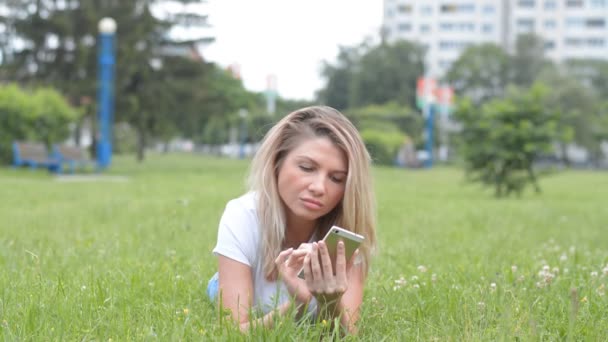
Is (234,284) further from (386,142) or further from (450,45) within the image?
(450,45)

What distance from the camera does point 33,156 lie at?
23.1 metres

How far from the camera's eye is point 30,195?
12.5m

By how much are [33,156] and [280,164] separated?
21763 mm

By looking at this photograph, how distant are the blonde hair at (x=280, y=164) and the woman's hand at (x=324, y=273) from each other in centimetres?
36

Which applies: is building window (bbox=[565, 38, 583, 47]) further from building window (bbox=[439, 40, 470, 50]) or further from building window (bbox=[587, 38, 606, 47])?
building window (bbox=[439, 40, 470, 50])

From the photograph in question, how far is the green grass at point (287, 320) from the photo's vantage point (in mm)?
2721

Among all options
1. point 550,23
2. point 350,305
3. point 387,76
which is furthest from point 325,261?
point 550,23

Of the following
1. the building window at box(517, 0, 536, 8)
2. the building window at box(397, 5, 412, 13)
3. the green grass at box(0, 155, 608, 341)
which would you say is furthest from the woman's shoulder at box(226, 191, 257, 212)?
the building window at box(397, 5, 412, 13)

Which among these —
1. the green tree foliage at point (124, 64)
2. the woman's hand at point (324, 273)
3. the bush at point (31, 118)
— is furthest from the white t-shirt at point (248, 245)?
the green tree foliage at point (124, 64)

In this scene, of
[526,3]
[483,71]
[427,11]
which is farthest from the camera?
[427,11]

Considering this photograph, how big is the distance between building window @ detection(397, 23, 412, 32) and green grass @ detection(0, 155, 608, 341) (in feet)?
322

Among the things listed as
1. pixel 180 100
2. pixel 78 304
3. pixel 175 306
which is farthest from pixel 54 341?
pixel 180 100

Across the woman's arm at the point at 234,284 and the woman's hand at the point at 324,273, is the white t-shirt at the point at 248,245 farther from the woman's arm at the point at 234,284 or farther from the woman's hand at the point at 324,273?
the woman's hand at the point at 324,273

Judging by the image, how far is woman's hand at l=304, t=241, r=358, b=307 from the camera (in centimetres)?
247
